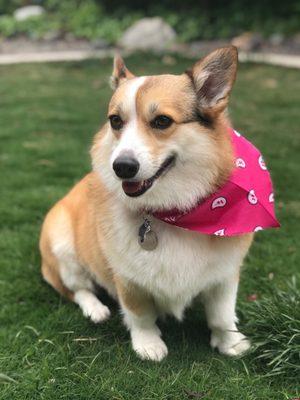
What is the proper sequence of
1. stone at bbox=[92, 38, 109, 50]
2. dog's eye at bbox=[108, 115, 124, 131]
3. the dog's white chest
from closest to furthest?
dog's eye at bbox=[108, 115, 124, 131]
the dog's white chest
stone at bbox=[92, 38, 109, 50]

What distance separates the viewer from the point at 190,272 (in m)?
2.45

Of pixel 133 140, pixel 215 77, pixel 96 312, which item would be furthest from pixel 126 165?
pixel 96 312

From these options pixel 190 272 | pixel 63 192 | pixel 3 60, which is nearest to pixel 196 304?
pixel 190 272

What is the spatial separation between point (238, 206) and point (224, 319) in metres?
0.65

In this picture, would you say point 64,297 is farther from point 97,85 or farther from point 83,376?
point 97,85

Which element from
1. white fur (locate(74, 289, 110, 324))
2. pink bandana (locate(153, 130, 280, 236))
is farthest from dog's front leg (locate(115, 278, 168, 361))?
pink bandana (locate(153, 130, 280, 236))

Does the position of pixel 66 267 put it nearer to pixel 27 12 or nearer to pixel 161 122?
pixel 161 122

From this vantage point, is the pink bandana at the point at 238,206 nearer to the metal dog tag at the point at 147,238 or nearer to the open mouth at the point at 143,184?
the metal dog tag at the point at 147,238

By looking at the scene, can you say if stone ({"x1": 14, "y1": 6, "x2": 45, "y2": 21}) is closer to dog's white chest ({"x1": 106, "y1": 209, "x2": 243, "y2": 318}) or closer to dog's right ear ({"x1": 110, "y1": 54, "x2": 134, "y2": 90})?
dog's right ear ({"x1": 110, "y1": 54, "x2": 134, "y2": 90})

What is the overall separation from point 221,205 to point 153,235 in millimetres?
367

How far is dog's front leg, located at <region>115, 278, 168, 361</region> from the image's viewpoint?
2645 millimetres

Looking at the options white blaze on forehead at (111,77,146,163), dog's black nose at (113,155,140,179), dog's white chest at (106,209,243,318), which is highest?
white blaze on forehead at (111,77,146,163)

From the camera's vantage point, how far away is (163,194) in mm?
2379

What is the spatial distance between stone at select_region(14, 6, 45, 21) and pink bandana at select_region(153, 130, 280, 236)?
13.5 meters
